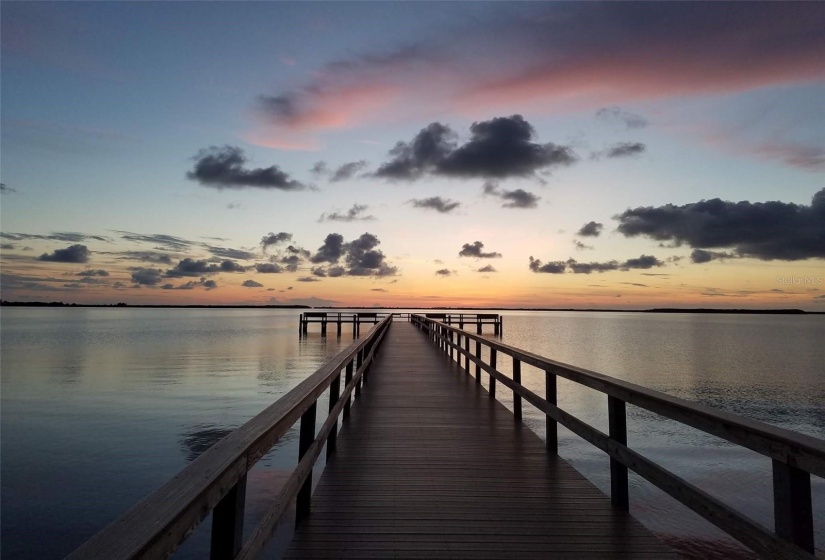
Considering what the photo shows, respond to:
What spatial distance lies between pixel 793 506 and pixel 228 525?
227 centimetres

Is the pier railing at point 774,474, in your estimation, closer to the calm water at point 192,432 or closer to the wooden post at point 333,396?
the wooden post at point 333,396

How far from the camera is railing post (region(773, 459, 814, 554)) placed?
2.05 meters

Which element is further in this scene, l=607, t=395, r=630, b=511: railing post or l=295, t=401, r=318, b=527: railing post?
l=607, t=395, r=630, b=511: railing post

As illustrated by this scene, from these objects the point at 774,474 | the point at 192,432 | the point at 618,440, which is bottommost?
the point at 192,432

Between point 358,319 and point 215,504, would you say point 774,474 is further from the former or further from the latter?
point 358,319

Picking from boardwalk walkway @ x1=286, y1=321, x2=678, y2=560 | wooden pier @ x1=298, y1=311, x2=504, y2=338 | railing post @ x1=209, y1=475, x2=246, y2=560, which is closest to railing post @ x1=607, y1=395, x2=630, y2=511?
boardwalk walkway @ x1=286, y1=321, x2=678, y2=560

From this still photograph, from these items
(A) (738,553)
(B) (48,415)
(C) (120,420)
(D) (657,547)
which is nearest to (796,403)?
(A) (738,553)

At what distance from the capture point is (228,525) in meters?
1.99

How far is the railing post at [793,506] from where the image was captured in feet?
6.72

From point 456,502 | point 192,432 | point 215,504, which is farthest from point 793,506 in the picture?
point 192,432

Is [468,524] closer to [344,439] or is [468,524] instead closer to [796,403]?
[344,439]

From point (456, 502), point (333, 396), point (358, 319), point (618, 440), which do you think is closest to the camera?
point (618, 440)

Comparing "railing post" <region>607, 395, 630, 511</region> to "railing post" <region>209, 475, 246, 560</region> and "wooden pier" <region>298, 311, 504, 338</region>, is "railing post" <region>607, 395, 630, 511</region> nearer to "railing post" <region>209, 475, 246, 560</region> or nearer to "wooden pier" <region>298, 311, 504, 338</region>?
"railing post" <region>209, 475, 246, 560</region>

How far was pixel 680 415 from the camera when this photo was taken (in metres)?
2.86
